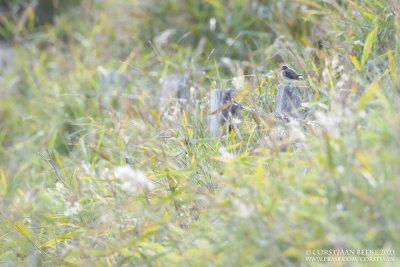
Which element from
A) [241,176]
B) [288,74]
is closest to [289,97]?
[288,74]

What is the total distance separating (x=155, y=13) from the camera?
391 cm

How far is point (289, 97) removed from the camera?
1703 millimetres

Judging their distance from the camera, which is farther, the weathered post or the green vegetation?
the weathered post

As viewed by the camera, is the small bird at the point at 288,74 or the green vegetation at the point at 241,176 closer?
the green vegetation at the point at 241,176

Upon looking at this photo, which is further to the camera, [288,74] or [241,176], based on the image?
[288,74]

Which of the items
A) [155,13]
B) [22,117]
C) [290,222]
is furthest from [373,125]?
[155,13]

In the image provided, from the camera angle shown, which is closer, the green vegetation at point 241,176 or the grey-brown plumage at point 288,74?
the green vegetation at point 241,176

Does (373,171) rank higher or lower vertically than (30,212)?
higher

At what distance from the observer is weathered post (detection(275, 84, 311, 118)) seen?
1701 mm

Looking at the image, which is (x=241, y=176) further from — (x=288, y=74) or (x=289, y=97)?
(x=288, y=74)

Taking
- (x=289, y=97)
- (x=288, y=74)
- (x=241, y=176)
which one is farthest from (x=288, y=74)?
(x=241, y=176)

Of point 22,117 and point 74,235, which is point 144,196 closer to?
point 74,235

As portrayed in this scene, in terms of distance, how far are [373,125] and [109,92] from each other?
2224 mm

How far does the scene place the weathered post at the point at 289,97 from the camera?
1.70m
